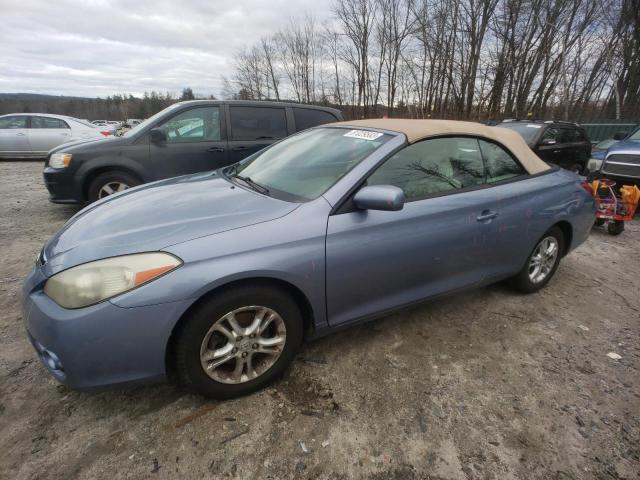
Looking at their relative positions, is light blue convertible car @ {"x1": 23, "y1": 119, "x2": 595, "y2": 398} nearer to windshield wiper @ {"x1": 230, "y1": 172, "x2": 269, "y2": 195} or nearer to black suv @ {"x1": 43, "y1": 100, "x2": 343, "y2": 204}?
windshield wiper @ {"x1": 230, "y1": 172, "x2": 269, "y2": 195}

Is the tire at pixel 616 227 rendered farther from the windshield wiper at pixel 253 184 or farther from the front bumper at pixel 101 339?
the front bumper at pixel 101 339

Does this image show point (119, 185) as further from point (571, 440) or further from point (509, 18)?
point (509, 18)

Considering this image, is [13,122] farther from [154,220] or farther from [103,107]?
[103,107]

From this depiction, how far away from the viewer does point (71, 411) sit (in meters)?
1.92

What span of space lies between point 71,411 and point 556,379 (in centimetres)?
284

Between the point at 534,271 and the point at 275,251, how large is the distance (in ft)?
8.56

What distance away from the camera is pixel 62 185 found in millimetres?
4867

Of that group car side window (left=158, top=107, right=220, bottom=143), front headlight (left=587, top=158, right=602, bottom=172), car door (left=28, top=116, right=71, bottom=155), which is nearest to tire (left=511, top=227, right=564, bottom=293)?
car side window (left=158, top=107, right=220, bottom=143)

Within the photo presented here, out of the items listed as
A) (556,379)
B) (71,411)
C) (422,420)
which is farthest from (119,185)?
(556,379)

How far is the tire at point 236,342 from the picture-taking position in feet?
5.84

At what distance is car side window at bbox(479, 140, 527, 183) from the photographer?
2.81 metres

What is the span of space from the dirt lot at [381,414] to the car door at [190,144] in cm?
277

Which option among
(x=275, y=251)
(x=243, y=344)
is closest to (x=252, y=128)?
(x=275, y=251)

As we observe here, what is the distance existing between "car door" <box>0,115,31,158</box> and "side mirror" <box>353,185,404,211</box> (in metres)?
12.6
